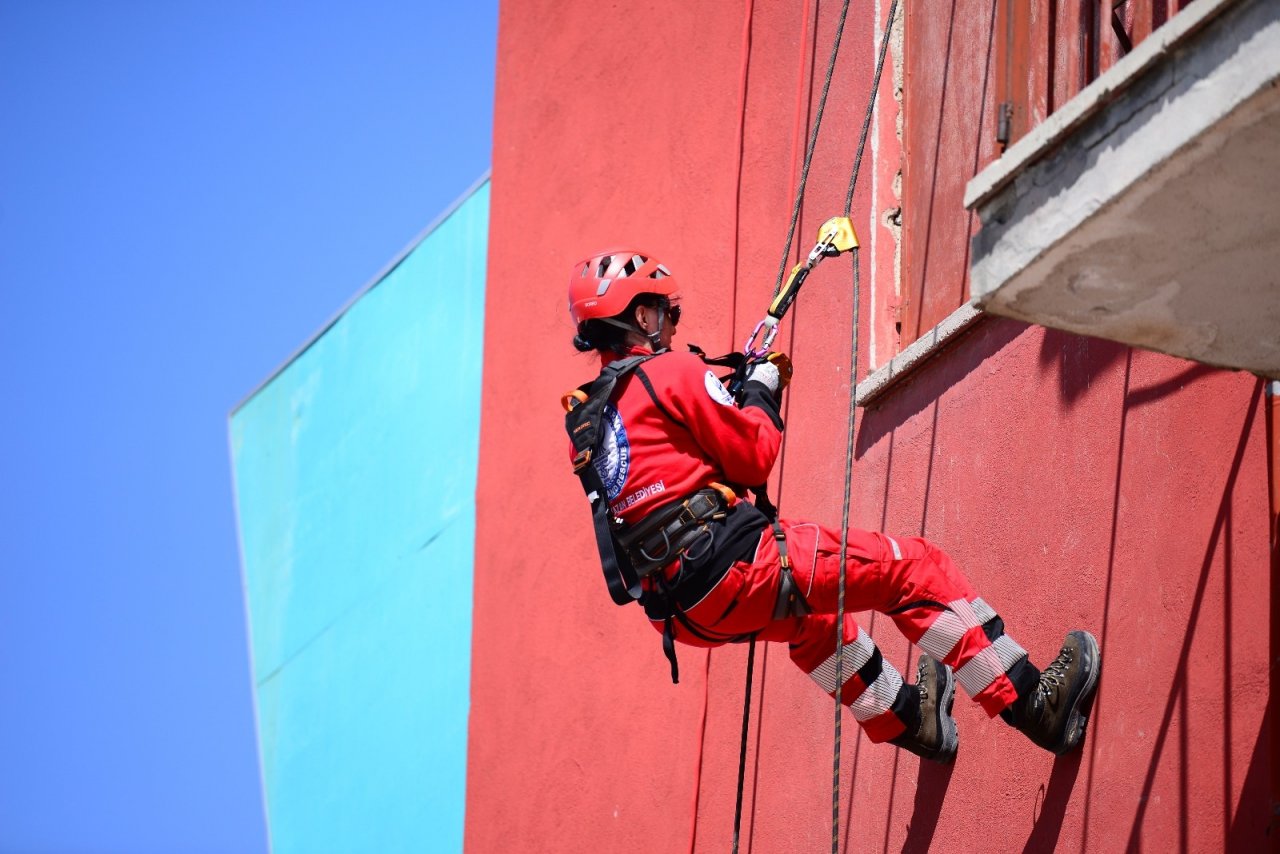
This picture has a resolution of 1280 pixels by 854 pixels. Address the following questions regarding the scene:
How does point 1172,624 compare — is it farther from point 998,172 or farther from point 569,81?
point 569,81

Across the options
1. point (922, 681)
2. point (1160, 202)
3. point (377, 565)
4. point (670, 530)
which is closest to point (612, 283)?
point (670, 530)

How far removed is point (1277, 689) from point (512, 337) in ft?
17.3

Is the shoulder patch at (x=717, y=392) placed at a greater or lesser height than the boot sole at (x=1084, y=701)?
greater

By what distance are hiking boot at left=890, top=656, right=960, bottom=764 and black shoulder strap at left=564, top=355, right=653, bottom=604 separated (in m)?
0.89

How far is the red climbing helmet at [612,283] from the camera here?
4.92m

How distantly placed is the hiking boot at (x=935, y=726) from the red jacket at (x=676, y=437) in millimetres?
826

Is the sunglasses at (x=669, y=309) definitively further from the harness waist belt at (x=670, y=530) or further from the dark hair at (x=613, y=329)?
the harness waist belt at (x=670, y=530)

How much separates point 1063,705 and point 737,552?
0.90 meters

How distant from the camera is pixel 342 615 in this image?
9898 mm

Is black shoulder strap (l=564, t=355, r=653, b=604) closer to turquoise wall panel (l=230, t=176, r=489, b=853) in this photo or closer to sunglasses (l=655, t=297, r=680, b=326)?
sunglasses (l=655, t=297, r=680, b=326)

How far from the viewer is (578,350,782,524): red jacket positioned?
4.67 meters

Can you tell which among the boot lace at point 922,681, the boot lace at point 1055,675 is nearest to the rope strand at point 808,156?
the boot lace at point 922,681

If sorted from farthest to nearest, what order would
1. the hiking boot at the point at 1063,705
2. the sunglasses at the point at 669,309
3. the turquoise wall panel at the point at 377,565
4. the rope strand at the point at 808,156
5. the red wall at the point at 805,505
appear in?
1. the turquoise wall panel at the point at 377,565
2. the rope strand at the point at 808,156
3. the sunglasses at the point at 669,309
4. the hiking boot at the point at 1063,705
5. the red wall at the point at 805,505

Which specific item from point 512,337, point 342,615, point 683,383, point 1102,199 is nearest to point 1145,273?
point 1102,199
